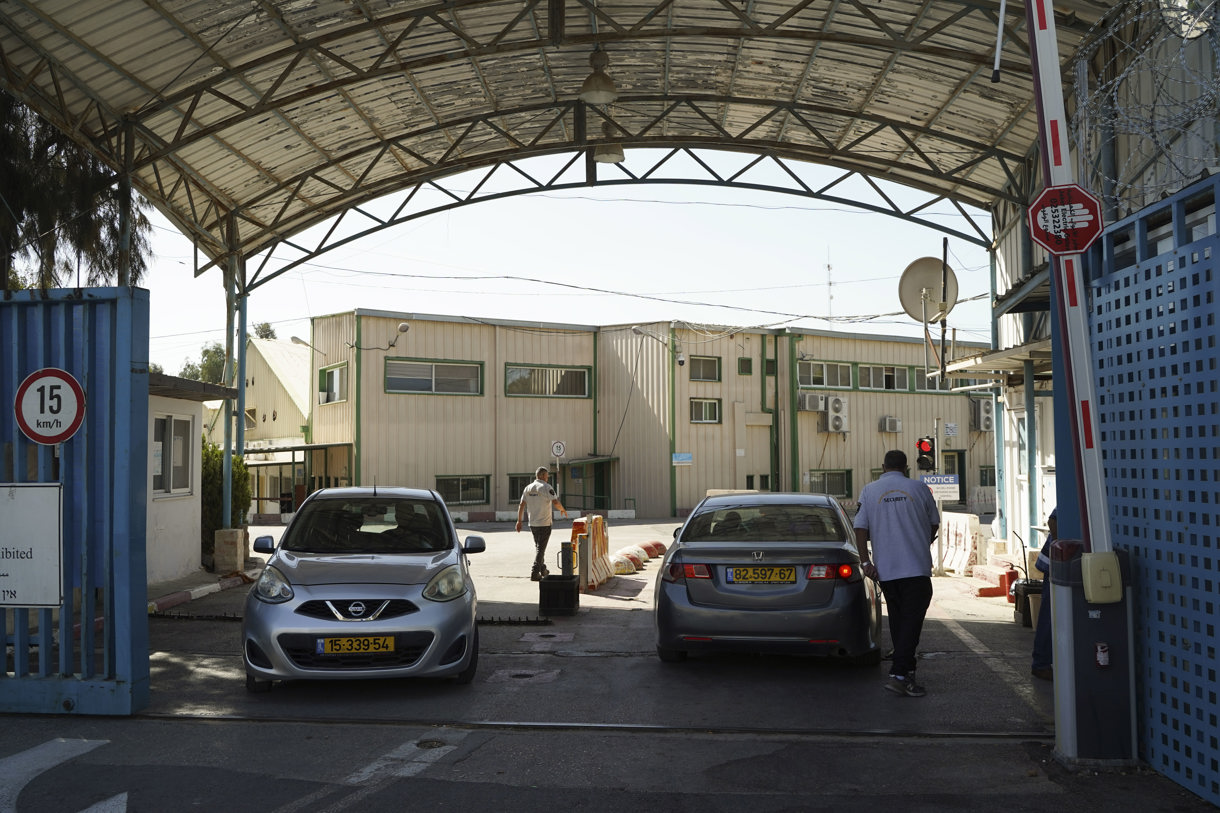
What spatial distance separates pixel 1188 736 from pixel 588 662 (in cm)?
499

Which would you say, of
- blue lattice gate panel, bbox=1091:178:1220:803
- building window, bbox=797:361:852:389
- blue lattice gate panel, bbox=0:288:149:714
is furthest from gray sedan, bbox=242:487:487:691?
building window, bbox=797:361:852:389

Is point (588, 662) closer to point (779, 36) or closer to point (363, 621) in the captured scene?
point (363, 621)

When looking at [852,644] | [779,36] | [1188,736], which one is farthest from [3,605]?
[779,36]

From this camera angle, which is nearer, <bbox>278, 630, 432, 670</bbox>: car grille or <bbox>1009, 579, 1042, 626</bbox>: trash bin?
<bbox>278, 630, 432, 670</bbox>: car grille

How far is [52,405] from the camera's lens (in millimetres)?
6789

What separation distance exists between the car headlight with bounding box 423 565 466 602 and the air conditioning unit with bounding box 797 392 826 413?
30297 millimetres

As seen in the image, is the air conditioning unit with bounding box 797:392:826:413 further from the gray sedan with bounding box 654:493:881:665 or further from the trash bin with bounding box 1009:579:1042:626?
the gray sedan with bounding box 654:493:881:665

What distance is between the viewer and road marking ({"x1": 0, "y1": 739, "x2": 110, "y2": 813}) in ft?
17.0

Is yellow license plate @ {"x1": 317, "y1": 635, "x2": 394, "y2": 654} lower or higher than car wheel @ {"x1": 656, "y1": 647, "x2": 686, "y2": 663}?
higher

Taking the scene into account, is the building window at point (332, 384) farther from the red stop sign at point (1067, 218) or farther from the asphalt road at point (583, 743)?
the red stop sign at point (1067, 218)

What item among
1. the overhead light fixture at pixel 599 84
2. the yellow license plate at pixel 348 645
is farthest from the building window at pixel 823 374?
the yellow license plate at pixel 348 645

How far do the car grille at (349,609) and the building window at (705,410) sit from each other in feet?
93.6

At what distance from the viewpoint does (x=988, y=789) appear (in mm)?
5211

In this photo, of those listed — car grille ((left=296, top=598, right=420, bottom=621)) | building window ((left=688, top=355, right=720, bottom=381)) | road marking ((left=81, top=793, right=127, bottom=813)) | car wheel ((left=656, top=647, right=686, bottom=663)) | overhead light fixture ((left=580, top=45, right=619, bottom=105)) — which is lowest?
car wheel ((left=656, top=647, right=686, bottom=663))
